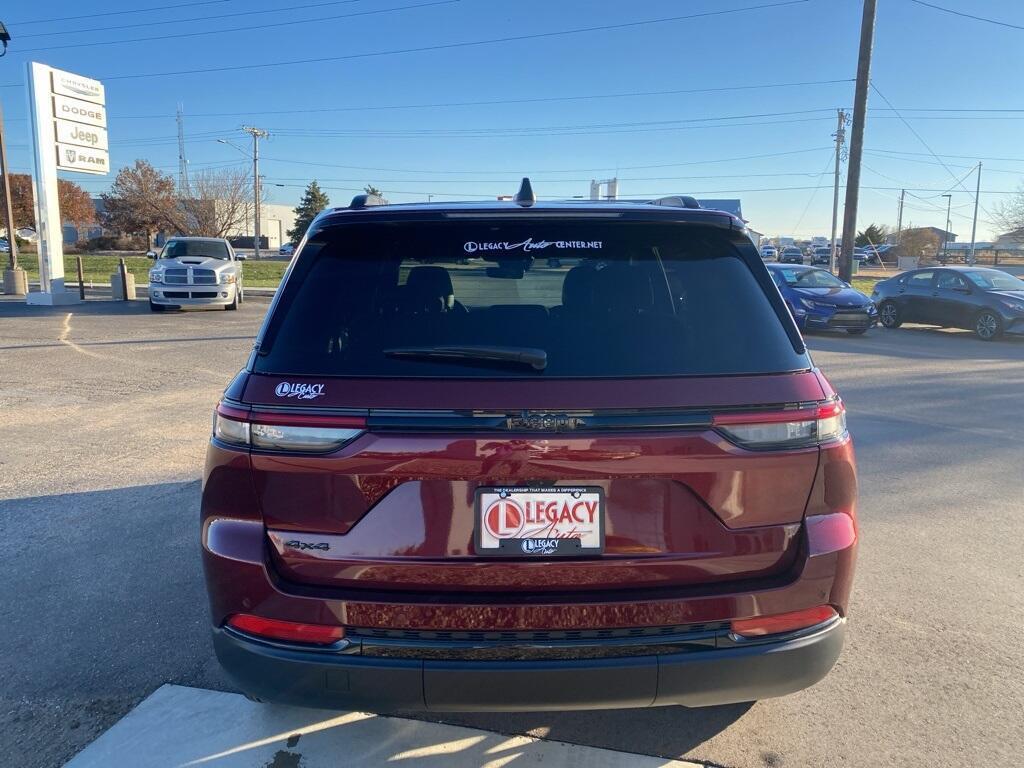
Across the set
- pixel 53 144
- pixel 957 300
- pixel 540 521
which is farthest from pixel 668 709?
pixel 53 144

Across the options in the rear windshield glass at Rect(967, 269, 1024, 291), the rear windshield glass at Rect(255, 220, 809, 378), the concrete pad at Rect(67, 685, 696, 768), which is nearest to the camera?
the rear windshield glass at Rect(255, 220, 809, 378)

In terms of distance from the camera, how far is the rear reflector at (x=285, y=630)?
7.08 ft

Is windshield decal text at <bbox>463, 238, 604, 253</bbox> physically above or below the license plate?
above

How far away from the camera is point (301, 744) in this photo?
8.89 ft

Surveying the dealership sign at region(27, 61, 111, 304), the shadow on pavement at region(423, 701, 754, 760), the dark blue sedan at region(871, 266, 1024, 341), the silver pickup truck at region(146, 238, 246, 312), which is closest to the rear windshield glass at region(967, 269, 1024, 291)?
the dark blue sedan at region(871, 266, 1024, 341)

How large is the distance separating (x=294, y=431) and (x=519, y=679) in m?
0.96

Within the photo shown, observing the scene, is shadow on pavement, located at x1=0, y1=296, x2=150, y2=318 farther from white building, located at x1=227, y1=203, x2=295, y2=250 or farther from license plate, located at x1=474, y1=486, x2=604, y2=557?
white building, located at x1=227, y1=203, x2=295, y2=250

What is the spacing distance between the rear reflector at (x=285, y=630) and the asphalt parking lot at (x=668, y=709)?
3.08ft

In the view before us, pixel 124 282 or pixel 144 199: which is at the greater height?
pixel 144 199

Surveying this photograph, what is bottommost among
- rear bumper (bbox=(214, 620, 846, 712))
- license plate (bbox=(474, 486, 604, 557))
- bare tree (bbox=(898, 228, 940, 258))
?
rear bumper (bbox=(214, 620, 846, 712))

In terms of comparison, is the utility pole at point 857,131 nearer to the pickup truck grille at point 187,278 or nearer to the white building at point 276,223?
the pickup truck grille at point 187,278

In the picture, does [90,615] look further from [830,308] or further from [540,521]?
[830,308]

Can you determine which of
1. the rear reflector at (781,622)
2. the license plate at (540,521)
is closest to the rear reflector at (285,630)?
the license plate at (540,521)

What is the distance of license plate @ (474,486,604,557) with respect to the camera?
212 cm
